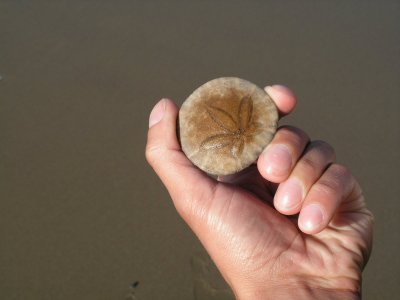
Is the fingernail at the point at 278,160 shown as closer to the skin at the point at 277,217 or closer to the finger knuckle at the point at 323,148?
the skin at the point at 277,217

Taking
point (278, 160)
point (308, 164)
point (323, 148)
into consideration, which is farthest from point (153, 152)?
point (323, 148)

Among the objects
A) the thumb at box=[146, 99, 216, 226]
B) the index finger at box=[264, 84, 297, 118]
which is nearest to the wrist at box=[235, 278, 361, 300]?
the thumb at box=[146, 99, 216, 226]

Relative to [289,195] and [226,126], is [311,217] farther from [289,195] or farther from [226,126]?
[226,126]

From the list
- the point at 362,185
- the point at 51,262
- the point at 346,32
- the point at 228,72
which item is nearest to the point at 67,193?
the point at 51,262

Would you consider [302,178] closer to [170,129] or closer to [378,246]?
[170,129]

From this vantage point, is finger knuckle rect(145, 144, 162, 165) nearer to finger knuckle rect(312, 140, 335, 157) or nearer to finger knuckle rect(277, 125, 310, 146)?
finger knuckle rect(277, 125, 310, 146)

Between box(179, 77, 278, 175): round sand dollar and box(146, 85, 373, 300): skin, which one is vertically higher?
box(179, 77, 278, 175): round sand dollar
